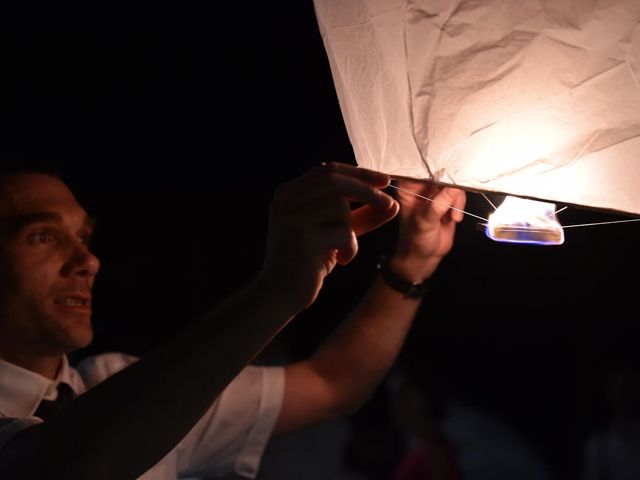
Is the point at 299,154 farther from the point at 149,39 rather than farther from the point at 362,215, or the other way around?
the point at 362,215

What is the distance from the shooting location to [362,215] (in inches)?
43.4

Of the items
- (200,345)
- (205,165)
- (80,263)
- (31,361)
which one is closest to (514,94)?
(200,345)

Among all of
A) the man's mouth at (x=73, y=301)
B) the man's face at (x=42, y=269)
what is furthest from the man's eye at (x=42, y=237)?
the man's mouth at (x=73, y=301)

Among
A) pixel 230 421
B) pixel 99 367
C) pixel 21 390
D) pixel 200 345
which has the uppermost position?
pixel 200 345

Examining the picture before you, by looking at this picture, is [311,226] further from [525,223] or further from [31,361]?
[31,361]

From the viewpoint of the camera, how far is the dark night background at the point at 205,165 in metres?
2.59

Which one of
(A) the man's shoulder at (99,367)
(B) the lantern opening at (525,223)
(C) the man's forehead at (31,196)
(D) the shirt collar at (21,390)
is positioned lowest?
(A) the man's shoulder at (99,367)

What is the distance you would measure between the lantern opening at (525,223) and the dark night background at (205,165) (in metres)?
0.74

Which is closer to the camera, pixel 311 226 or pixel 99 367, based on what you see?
pixel 311 226

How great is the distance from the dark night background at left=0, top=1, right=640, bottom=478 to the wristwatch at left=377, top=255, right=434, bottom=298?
0.37 m

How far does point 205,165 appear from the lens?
10.00ft

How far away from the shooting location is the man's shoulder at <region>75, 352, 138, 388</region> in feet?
5.37

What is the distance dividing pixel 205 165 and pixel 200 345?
2.26 m

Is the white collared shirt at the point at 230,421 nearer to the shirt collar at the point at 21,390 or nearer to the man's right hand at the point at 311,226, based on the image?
the shirt collar at the point at 21,390
